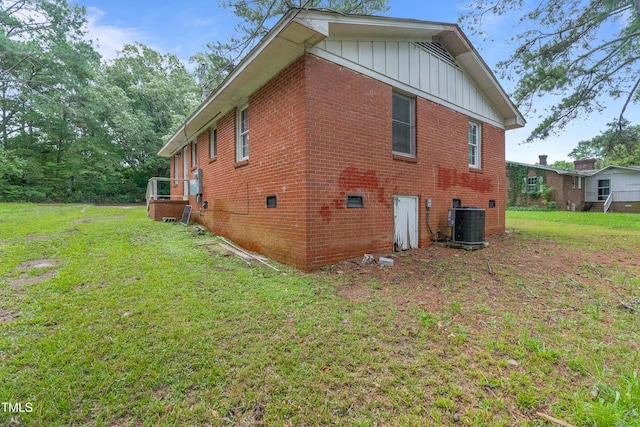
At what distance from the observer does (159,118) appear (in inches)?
977

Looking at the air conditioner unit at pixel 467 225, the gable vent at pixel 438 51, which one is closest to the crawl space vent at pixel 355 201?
the air conditioner unit at pixel 467 225

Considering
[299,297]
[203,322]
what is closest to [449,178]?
[299,297]

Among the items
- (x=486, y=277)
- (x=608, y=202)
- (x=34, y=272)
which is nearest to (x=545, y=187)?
(x=608, y=202)

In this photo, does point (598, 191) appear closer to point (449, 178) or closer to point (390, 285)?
point (449, 178)

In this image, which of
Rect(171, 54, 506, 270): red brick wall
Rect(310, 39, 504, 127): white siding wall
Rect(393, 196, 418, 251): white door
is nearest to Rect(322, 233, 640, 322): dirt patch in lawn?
Rect(393, 196, 418, 251): white door

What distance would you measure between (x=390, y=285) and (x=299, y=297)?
58.1 inches

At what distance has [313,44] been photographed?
4816 millimetres

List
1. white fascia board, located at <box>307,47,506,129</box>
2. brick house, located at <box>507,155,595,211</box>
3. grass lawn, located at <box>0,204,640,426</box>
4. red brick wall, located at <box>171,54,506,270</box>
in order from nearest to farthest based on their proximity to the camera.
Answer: grass lawn, located at <box>0,204,640,426</box> < red brick wall, located at <box>171,54,506,270</box> < white fascia board, located at <box>307,47,506,129</box> < brick house, located at <box>507,155,595,211</box>

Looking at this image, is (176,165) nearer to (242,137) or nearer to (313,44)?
(242,137)

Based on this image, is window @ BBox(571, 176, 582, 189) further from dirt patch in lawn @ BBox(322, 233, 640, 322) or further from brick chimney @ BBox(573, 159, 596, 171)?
dirt patch in lawn @ BBox(322, 233, 640, 322)

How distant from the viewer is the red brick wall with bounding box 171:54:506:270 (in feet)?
16.3

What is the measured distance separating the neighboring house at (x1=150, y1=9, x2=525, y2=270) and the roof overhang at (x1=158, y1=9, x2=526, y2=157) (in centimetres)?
3

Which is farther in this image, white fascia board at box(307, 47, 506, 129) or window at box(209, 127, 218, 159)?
window at box(209, 127, 218, 159)

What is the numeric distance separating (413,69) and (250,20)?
6515mm
